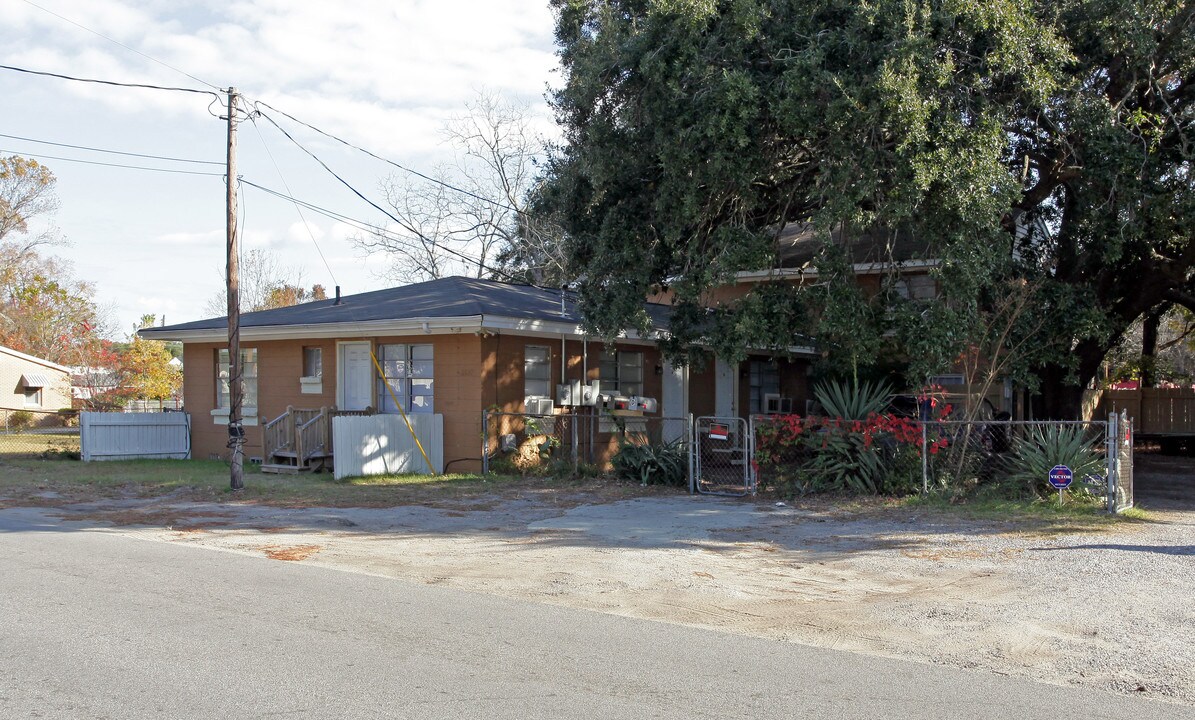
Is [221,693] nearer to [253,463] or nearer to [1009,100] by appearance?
[1009,100]

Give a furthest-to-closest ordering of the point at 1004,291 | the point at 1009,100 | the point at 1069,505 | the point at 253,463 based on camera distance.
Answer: the point at 253,463 < the point at 1004,291 < the point at 1009,100 < the point at 1069,505

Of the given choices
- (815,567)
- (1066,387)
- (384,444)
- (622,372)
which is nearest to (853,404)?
(815,567)

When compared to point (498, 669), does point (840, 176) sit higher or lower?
higher

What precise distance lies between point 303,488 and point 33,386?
37.4 metres

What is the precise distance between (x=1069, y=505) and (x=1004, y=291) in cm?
380

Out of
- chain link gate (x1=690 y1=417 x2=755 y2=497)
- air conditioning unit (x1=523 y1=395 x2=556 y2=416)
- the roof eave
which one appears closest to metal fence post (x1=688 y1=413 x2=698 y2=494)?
chain link gate (x1=690 y1=417 x2=755 y2=497)

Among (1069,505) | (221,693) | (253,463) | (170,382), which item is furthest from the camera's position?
(170,382)

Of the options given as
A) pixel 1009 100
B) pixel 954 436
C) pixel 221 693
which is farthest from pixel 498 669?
pixel 1009 100

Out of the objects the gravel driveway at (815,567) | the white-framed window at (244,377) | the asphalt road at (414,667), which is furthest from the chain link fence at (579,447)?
the asphalt road at (414,667)

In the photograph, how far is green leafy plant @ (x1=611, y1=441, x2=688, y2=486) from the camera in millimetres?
15891

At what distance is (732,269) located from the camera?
45.0 ft

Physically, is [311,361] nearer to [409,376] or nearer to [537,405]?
[409,376]

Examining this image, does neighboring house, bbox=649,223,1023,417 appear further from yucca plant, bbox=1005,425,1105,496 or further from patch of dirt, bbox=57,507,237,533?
patch of dirt, bbox=57,507,237,533

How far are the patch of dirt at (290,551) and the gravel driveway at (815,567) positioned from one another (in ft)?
0.19
